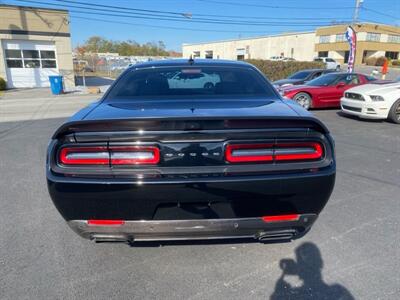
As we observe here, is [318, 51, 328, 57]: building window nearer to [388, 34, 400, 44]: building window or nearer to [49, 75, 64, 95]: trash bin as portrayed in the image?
[388, 34, 400, 44]: building window

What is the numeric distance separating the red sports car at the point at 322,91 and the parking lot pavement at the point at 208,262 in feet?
22.9

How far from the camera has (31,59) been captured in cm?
2028

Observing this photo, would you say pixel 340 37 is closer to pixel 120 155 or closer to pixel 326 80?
pixel 326 80

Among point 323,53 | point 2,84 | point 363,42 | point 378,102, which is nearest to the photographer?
point 378,102

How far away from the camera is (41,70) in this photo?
2069cm

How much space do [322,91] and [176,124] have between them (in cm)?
969

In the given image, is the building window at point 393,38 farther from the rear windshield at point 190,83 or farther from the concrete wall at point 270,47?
the rear windshield at point 190,83

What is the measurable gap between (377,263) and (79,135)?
256cm

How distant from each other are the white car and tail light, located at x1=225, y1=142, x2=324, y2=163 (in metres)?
7.48

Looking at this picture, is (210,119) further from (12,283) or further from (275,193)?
(12,283)

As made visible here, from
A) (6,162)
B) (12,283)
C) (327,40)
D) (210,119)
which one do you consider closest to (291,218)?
(210,119)

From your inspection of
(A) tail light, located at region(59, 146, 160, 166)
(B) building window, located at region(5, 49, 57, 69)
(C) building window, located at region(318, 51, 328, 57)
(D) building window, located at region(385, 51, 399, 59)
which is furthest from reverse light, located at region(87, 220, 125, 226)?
(D) building window, located at region(385, 51, 399, 59)

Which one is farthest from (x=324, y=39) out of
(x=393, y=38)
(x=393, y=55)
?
(x=393, y=55)

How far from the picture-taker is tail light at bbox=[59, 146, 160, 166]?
1946 millimetres
